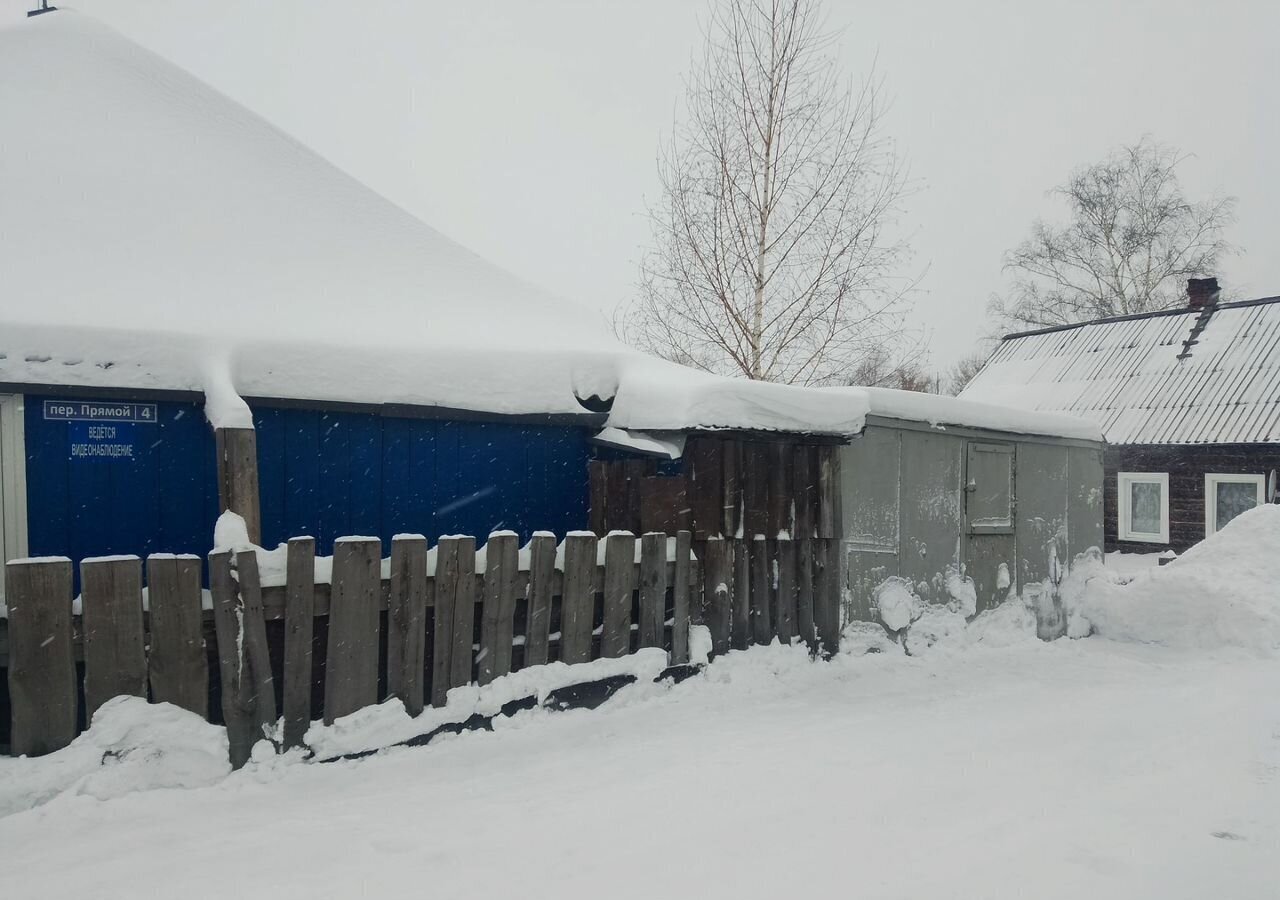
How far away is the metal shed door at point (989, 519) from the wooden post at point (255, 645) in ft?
18.9

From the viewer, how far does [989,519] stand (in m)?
7.55

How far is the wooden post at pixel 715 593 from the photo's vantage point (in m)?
5.44

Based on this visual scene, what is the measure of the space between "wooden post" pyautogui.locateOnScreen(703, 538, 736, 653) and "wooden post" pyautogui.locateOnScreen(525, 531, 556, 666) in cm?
125

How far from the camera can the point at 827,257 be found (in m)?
12.9

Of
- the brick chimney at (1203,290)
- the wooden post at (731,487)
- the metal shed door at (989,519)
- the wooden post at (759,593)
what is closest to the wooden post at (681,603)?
the wooden post at (731,487)

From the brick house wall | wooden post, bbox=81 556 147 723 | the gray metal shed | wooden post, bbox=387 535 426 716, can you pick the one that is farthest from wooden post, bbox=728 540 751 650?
the brick house wall

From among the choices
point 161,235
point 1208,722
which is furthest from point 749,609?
point 161,235

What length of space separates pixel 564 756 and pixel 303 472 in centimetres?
236

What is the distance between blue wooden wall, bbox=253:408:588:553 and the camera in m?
5.04

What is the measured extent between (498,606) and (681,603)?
1.31 meters

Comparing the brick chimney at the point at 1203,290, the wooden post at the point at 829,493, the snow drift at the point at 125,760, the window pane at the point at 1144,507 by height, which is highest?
the brick chimney at the point at 1203,290

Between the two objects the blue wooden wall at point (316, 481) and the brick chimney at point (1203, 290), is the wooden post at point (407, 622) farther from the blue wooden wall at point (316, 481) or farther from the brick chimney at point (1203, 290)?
the brick chimney at point (1203, 290)

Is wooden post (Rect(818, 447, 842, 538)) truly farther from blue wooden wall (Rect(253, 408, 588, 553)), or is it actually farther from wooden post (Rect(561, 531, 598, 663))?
wooden post (Rect(561, 531, 598, 663))

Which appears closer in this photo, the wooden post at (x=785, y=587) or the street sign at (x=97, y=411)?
the street sign at (x=97, y=411)
